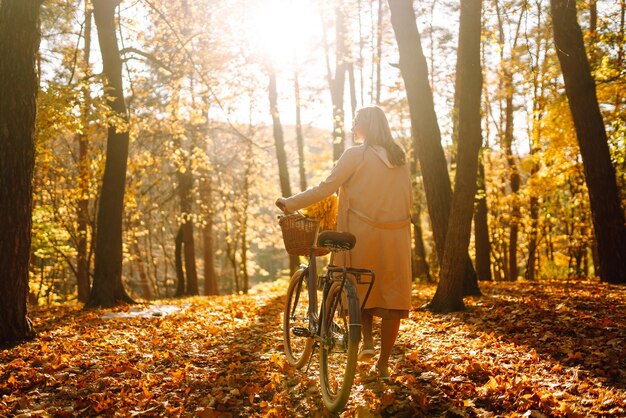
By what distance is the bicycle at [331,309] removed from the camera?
3.93 meters

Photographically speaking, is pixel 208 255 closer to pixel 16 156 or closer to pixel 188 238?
pixel 188 238

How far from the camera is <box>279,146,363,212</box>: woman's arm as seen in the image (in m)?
4.61

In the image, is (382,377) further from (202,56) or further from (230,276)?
(230,276)

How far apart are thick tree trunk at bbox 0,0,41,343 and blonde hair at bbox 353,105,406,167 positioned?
15.2 feet

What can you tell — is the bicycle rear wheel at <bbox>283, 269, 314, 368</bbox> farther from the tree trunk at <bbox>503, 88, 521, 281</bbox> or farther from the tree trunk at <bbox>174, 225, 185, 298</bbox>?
the tree trunk at <bbox>503, 88, 521, 281</bbox>

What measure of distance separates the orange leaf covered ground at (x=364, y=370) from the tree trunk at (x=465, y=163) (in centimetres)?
56

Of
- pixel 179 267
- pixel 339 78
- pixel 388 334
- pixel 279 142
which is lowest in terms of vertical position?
pixel 388 334

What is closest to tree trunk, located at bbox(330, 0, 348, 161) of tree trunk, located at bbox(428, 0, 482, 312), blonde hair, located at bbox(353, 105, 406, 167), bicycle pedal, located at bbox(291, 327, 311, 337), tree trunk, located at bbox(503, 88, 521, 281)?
tree trunk, located at bbox(503, 88, 521, 281)

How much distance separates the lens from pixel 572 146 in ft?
48.7

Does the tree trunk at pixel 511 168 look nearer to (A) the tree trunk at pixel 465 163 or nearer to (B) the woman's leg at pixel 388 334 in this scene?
(A) the tree trunk at pixel 465 163

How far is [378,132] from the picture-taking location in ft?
15.5

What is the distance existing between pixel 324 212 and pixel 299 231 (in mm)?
406

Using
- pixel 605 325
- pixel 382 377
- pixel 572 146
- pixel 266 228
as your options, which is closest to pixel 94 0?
pixel 382 377

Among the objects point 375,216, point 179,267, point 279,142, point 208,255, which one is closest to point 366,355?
point 375,216
